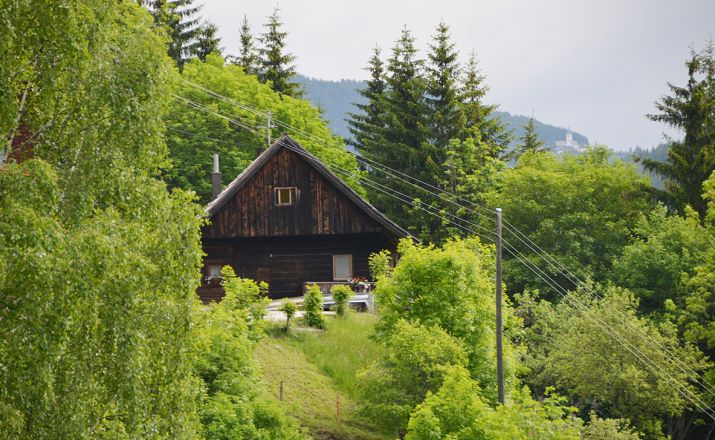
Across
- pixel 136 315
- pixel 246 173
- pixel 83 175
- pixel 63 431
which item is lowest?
pixel 63 431

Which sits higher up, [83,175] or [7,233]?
[83,175]

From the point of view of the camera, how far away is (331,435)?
27.9 meters

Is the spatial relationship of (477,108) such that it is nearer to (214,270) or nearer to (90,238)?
(214,270)

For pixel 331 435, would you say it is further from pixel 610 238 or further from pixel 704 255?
pixel 610 238

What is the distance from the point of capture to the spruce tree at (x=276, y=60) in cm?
6347

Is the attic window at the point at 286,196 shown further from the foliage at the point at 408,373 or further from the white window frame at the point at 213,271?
the foliage at the point at 408,373

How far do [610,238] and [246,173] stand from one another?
20.0 m

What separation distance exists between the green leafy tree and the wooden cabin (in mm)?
16404

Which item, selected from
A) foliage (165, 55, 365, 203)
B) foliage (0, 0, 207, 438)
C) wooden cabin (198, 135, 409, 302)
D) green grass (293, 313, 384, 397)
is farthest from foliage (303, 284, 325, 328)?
→ foliage (0, 0, 207, 438)

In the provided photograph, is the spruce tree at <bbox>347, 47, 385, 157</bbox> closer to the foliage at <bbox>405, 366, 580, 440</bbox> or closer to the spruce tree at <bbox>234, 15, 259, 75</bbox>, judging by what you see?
the spruce tree at <bbox>234, 15, 259, 75</bbox>

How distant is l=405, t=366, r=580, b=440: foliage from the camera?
22.0 meters

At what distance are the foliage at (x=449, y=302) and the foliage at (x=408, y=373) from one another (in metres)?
0.92

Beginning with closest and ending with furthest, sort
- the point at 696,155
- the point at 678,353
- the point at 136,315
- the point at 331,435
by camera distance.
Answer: the point at 136,315 → the point at 331,435 → the point at 678,353 → the point at 696,155

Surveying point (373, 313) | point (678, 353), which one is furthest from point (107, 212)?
point (678, 353)
